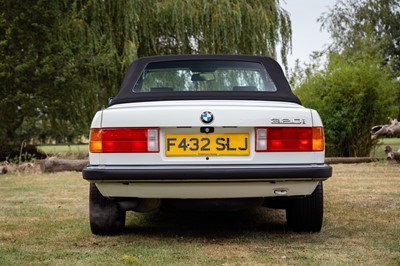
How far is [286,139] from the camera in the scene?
4301 millimetres

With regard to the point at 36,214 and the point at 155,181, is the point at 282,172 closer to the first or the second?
the point at 155,181

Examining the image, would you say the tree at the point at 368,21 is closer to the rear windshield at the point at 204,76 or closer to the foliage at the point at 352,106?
the foliage at the point at 352,106

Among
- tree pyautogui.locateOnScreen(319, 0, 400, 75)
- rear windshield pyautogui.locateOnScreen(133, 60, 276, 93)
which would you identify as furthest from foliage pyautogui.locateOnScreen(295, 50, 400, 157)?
Result: tree pyautogui.locateOnScreen(319, 0, 400, 75)

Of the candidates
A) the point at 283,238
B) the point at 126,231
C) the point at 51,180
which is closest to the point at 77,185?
the point at 51,180

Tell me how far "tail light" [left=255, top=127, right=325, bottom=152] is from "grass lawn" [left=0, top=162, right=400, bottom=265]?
68 centimetres

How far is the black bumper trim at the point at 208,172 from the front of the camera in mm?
4156

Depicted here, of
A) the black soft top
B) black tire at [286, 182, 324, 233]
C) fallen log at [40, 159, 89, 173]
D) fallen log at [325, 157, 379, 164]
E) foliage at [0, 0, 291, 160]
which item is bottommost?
fallen log at [325, 157, 379, 164]

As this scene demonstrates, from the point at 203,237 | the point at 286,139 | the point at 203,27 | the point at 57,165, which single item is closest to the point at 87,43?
the point at 203,27

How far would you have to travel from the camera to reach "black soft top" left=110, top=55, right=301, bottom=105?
4684 mm

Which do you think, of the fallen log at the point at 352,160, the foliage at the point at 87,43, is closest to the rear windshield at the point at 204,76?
the fallen log at the point at 352,160

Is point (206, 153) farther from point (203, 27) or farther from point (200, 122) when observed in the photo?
point (203, 27)

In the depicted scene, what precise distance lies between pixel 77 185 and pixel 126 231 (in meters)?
4.76

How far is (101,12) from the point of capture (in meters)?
15.9

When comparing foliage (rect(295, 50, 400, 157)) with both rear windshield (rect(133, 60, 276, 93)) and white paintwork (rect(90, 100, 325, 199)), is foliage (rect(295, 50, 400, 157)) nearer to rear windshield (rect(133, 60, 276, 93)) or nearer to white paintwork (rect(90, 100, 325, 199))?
rear windshield (rect(133, 60, 276, 93))
